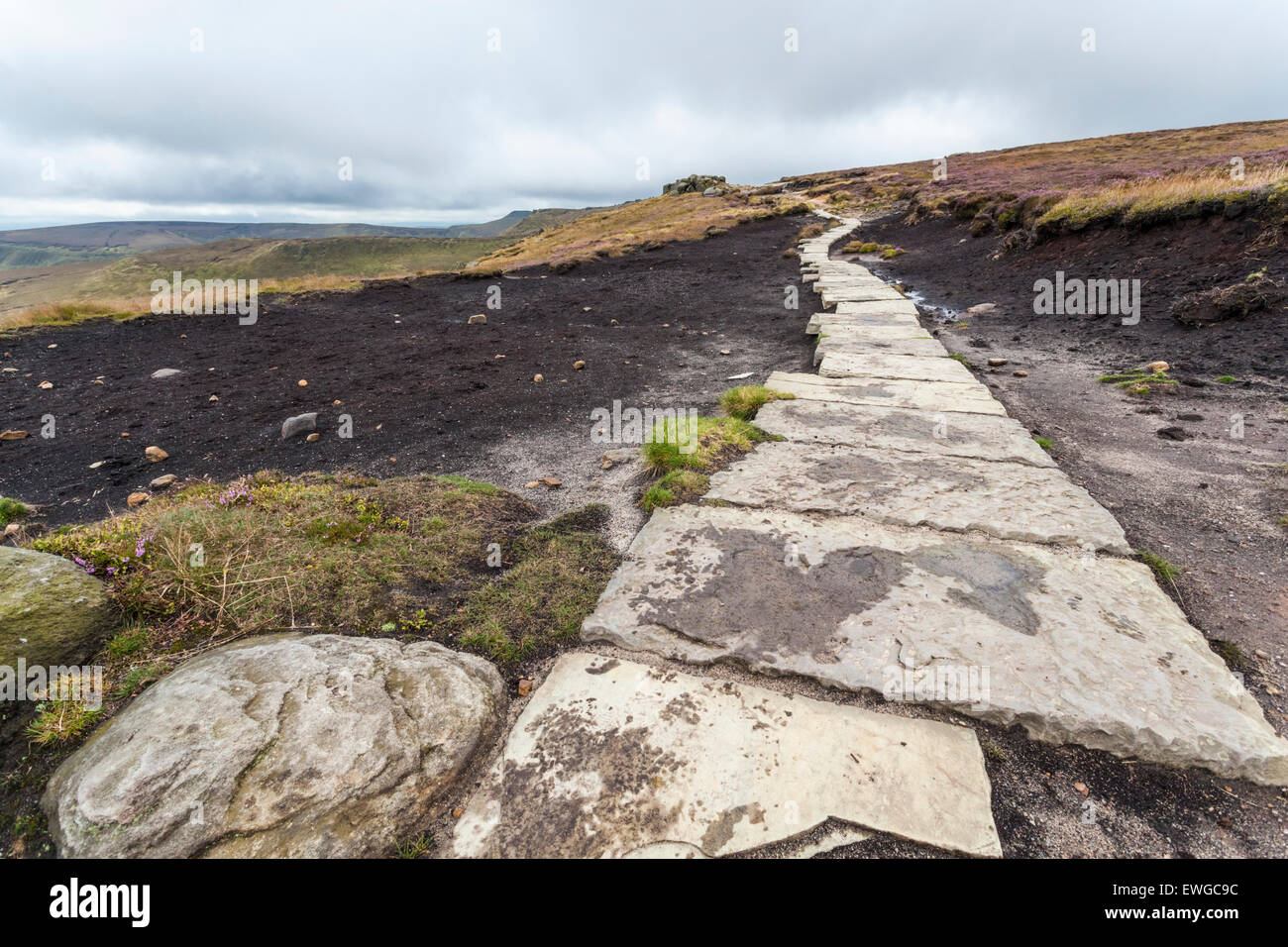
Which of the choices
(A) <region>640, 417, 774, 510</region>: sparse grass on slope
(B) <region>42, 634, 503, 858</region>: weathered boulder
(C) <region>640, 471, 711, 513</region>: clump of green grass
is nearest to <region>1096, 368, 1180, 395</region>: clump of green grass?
(A) <region>640, 417, 774, 510</region>: sparse grass on slope

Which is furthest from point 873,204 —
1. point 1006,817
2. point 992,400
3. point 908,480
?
point 1006,817

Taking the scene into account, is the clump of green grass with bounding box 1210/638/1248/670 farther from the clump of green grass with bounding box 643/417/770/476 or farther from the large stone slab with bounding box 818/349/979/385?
the large stone slab with bounding box 818/349/979/385

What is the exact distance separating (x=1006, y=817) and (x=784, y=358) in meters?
6.89

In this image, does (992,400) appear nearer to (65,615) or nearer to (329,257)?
(65,615)

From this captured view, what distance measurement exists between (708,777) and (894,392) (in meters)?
4.79

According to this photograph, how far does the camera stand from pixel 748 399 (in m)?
5.32

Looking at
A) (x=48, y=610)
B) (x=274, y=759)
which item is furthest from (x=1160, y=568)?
(x=48, y=610)

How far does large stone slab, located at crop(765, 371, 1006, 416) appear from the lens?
518 cm

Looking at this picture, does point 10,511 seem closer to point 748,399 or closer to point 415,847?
point 415,847

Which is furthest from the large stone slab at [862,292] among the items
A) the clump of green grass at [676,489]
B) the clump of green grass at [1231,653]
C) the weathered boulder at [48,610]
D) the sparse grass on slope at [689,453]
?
the weathered boulder at [48,610]

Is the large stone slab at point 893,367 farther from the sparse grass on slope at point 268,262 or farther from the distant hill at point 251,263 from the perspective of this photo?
the distant hill at point 251,263

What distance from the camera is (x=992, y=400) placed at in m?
5.32

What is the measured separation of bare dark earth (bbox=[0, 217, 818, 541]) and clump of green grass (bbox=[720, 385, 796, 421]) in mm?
1024

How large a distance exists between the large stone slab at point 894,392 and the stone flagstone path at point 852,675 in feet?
5.22
